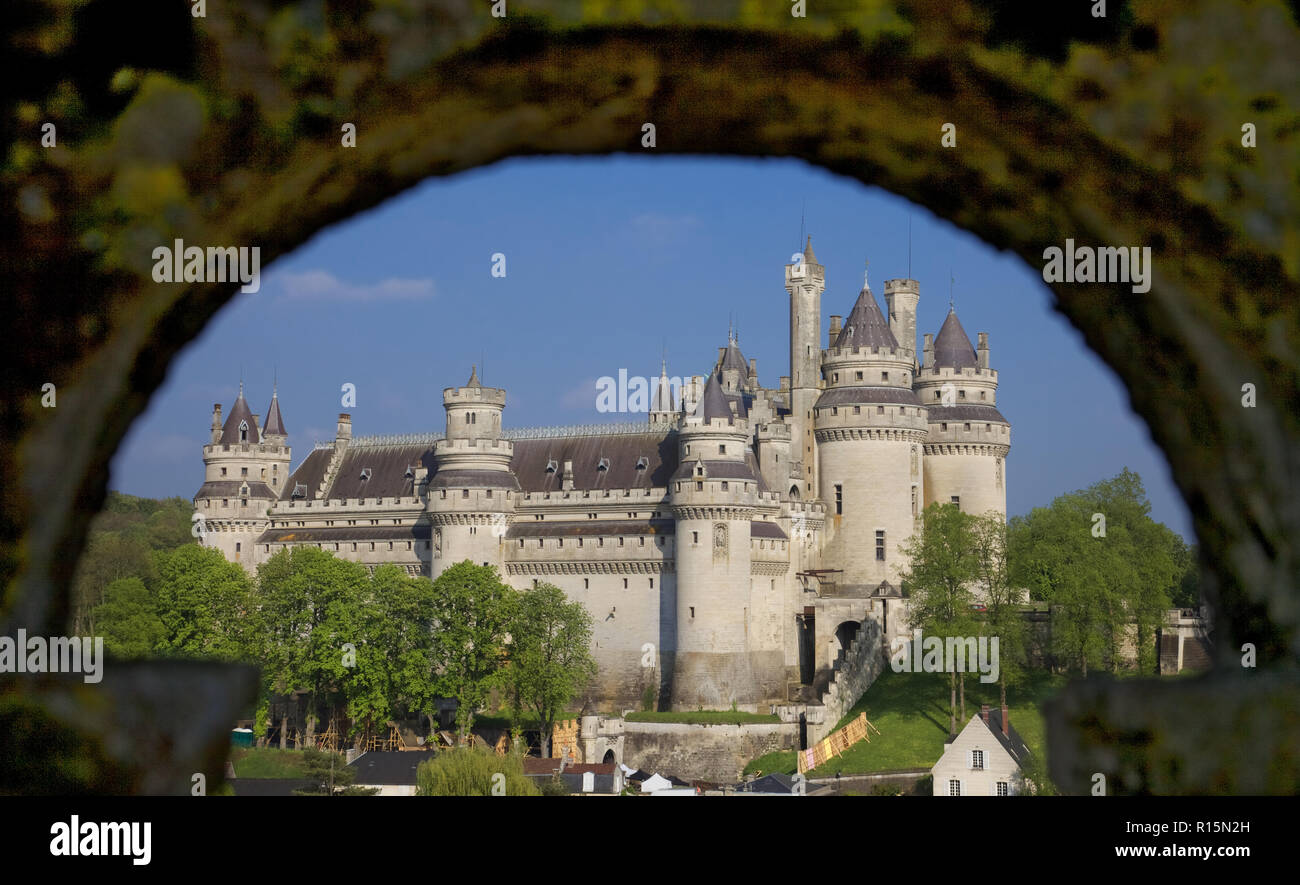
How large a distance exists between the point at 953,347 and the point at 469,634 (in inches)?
1273

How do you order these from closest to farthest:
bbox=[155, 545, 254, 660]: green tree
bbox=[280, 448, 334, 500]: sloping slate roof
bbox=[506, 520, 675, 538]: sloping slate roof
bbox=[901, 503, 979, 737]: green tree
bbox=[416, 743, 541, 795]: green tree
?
bbox=[416, 743, 541, 795]: green tree → bbox=[901, 503, 979, 737]: green tree → bbox=[155, 545, 254, 660]: green tree → bbox=[506, 520, 675, 538]: sloping slate roof → bbox=[280, 448, 334, 500]: sloping slate roof

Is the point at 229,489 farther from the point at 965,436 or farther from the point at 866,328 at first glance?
the point at 965,436

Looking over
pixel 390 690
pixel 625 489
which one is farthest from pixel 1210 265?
pixel 625 489

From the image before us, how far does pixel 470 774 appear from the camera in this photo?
164 ft

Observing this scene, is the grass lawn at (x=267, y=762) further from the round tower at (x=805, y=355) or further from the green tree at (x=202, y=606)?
the round tower at (x=805, y=355)

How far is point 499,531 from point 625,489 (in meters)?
6.68

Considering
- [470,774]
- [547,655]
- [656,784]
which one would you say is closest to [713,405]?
[547,655]

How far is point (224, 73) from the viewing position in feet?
10.8

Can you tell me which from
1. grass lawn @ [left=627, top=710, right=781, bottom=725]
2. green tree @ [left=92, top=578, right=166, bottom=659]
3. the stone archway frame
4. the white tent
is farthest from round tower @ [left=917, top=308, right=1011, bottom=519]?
the stone archway frame

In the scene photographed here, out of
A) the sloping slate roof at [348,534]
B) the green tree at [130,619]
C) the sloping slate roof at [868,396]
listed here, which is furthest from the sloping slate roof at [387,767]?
the sloping slate roof at [868,396]

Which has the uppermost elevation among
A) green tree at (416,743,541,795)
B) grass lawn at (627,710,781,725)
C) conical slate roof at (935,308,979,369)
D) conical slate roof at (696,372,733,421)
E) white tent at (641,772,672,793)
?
conical slate roof at (935,308,979,369)

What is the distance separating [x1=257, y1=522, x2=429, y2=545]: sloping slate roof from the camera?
3167 inches

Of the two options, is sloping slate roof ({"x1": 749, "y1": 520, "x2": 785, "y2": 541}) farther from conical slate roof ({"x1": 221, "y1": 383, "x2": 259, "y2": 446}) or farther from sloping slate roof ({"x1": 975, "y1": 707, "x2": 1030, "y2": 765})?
conical slate roof ({"x1": 221, "y1": 383, "x2": 259, "y2": 446})

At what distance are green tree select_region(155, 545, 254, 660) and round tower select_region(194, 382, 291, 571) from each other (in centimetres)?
1265
